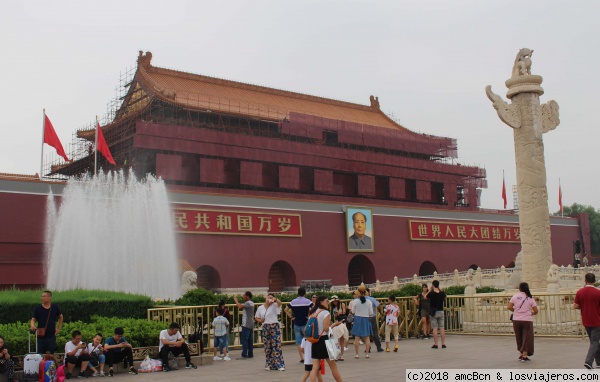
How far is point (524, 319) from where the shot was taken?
8.80 meters

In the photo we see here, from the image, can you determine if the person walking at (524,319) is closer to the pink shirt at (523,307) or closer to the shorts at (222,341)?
the pink shirt at (523,307)

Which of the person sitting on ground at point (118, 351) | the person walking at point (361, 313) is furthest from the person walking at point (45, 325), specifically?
the person walking at point (361, 313)

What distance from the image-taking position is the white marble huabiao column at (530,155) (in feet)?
46.8

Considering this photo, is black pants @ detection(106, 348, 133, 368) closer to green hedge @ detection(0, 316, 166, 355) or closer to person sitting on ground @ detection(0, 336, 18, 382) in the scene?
green hedge @ detection(0, 316, 166, 355)

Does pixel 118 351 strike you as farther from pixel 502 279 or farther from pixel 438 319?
pixel 502 279

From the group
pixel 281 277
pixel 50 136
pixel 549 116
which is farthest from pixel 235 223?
pixel 549 116

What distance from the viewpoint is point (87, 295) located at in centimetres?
1205

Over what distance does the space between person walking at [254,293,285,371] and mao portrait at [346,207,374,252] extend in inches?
777

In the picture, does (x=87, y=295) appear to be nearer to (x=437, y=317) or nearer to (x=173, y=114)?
(x=437, y=317)

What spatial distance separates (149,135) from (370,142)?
1346 centimetres

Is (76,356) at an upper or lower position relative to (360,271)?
lower

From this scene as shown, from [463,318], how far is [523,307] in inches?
211

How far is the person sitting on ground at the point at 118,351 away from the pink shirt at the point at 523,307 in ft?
18.2

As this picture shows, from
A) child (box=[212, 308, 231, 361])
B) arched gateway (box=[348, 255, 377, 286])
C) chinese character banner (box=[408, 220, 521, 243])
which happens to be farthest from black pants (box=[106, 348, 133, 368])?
chinese character banner (box=[408, 220, 521, 243])
